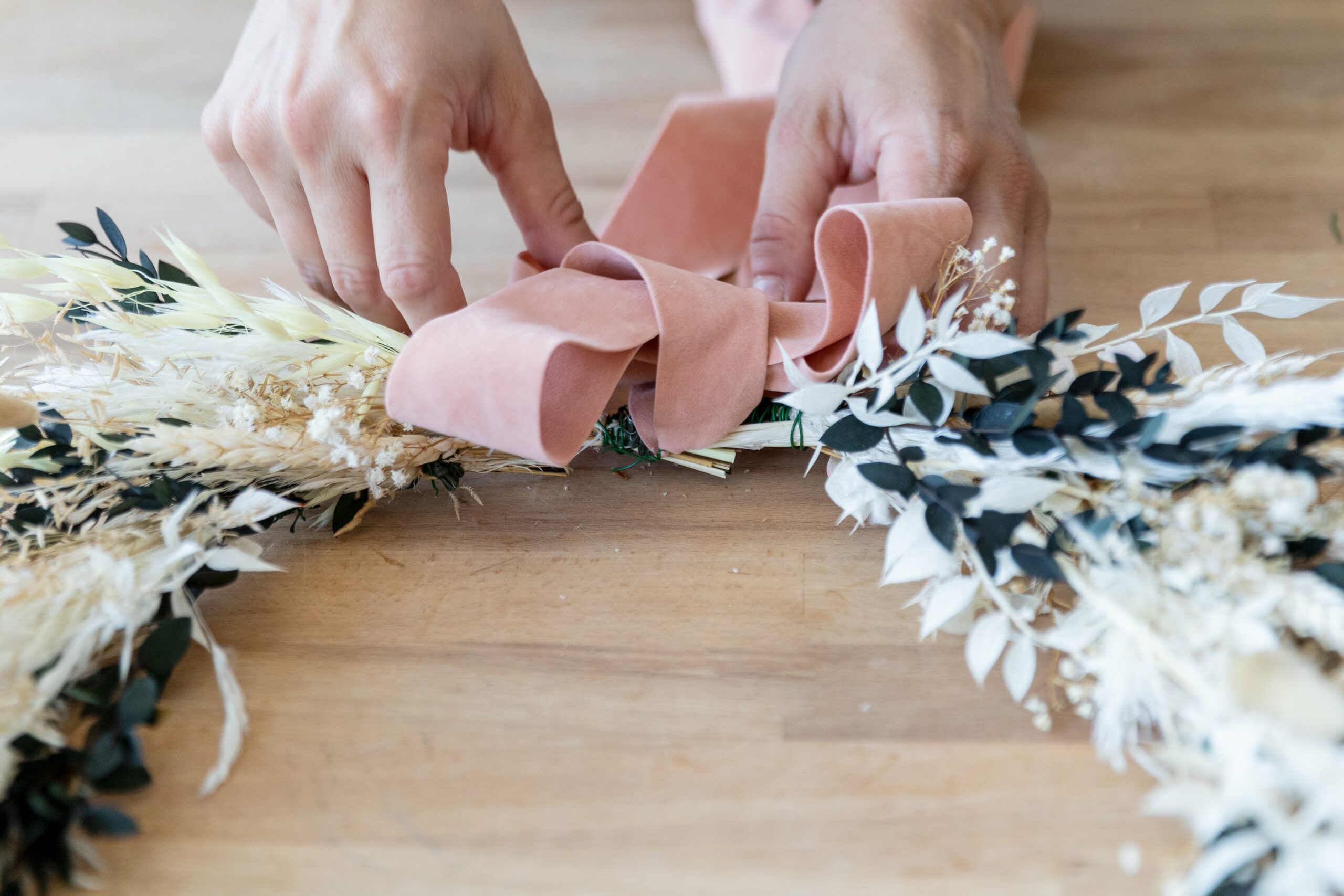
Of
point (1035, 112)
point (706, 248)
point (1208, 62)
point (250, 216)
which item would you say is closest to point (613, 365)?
point (706, 248)

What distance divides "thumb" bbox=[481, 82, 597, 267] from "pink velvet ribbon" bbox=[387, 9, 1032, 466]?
124mm

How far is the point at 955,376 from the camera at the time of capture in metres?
0.48

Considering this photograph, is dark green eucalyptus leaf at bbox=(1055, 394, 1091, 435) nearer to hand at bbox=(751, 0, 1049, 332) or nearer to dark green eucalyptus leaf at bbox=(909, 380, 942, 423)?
dark green eucalyptus leaf at bbox=(909, 380, 942, 423)

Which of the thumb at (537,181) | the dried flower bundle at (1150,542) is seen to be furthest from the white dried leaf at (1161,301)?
the thumb at (537,181)

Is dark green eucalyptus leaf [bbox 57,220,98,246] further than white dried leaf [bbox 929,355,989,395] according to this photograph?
Yes

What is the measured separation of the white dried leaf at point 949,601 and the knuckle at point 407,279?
0.37 m

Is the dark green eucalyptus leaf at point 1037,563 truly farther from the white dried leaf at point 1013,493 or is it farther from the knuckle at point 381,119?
the knuckle at point 381,119

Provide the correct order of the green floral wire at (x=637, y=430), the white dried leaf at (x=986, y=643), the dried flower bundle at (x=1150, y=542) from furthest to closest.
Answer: the green floral wire at (x=637, y=430) → the white dried leaf at (x=986, y=643) → the dried flower bundle at (x=1150, y=542)

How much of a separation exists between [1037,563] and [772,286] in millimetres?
295

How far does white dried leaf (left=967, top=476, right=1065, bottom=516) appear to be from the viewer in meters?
0.48

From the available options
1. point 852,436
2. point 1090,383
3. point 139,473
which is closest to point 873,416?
point 852,436

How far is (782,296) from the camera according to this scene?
0.68m

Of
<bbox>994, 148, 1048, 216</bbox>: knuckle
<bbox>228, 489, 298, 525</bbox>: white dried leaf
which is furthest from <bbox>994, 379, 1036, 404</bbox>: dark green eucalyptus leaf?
<bbox>228, 489, 298, 525</bbox>: white dried leaf

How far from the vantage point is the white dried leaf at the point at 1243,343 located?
1.76 ft
